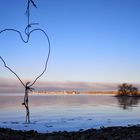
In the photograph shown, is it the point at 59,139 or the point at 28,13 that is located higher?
the point at 28,13

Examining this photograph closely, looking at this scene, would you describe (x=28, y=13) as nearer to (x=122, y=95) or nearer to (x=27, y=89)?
(x=27, y=89)

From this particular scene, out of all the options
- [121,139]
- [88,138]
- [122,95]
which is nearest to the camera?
[121,139]

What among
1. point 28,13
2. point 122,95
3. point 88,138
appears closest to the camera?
point 28,13

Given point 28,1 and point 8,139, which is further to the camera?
point 8,139

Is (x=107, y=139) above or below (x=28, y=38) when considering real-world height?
below

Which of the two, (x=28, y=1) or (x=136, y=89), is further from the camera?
(x=136, y=89)

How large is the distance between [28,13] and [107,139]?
280 inches

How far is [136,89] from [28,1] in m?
182

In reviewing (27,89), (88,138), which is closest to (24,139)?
(88,138)

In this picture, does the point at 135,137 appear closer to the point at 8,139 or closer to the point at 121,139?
the point at 121,139

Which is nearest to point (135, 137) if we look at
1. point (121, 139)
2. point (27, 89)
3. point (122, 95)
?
point (121, 139)

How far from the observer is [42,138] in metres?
10.6

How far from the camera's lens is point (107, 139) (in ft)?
32.2

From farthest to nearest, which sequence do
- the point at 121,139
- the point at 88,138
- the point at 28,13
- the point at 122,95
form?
1. the point at 122,95
2. the point at 88,138
3. the point at 121,139
4. the point at 28,13
